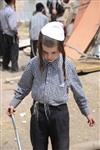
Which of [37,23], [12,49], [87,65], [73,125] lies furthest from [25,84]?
[12,49]

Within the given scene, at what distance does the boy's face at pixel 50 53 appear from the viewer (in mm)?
4670

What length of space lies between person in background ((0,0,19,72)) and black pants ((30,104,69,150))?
7825 mm

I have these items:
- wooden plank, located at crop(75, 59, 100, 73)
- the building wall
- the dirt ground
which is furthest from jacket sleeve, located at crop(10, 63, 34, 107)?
the building wall

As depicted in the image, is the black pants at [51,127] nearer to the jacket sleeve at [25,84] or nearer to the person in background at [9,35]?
the jacket sleeve at [25,84]

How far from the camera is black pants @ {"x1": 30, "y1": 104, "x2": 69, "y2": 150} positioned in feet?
16.0

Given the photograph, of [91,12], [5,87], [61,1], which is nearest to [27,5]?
[61,1]

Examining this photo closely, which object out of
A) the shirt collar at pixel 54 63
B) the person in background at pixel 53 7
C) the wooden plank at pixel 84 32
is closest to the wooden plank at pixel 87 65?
the wooden plank at pixel 84 32

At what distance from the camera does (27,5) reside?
84.5 feet

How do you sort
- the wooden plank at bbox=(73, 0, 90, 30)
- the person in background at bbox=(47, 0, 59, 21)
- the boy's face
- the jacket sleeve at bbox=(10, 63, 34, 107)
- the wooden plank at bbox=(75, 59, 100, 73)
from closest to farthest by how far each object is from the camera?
the boy's face < the jacket sleeve at bbox=(10, 63, 34, 107) < the wooden plank at bbox=(75, 59, 100, 73) < the wooden plank at bbox=(73, 0, 90, 30) < the person in background at bbox=(47, 0, 59, 21)

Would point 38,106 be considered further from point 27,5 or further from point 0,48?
point 27,5

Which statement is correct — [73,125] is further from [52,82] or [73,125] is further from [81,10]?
[81,10]

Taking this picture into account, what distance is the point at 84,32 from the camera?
540 inches

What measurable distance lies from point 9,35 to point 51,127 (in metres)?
8.09

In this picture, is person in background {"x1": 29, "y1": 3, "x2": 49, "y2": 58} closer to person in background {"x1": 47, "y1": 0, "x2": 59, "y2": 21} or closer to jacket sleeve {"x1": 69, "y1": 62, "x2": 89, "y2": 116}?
person in background {"x1": 47, "y1": 0, "x2": 59, "y2": 21}
